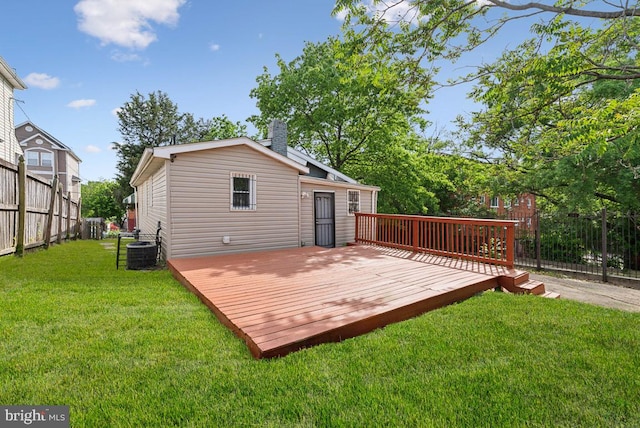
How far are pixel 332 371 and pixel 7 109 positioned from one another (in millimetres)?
18401

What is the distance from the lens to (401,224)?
873 centimetres

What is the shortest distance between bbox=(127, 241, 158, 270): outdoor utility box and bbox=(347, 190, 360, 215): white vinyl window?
6.51 meters

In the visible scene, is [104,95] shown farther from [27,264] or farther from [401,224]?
[401,224]

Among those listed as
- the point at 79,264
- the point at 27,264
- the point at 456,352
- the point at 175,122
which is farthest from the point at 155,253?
the point at 175,122

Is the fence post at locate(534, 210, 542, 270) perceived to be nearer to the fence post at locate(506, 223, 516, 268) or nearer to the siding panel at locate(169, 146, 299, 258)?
the fence post at locate(506, 223, 516, 268)

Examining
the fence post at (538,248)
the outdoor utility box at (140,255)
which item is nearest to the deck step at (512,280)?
the fence post at (538,248)

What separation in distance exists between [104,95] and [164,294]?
10.8 meters

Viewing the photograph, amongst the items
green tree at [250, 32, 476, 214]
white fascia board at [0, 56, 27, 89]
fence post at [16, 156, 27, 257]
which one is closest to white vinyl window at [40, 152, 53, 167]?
white fascia board at [0, 56, 27, 89]

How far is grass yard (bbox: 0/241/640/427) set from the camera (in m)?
1.72

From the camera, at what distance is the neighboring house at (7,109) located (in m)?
12.3

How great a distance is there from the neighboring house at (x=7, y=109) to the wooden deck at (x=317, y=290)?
1250 cm

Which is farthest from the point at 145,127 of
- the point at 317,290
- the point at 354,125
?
the point at 317,290

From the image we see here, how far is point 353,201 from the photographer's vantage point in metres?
11.1

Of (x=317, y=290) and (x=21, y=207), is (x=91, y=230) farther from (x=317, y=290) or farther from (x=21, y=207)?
(x=317, y=290)
